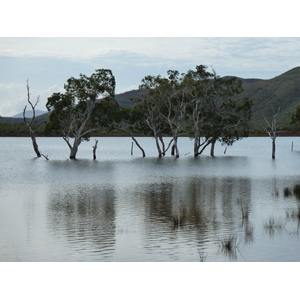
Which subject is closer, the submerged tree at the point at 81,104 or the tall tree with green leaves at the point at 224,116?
the submerged tree at the point at 81,104

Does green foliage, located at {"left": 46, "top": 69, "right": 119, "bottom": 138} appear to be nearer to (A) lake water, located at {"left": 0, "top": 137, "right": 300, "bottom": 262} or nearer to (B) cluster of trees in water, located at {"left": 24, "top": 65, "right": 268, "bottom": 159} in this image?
(B) cluster of trees in water, located at {"left": 24, "top": 65, "right": 268, "bottom": 159}

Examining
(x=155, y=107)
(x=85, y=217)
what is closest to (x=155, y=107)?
(x=155, y=107)

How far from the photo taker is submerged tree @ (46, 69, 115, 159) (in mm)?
64438

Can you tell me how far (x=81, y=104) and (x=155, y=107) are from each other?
894cm

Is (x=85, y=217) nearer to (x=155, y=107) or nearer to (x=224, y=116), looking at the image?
(x=155, y=107)

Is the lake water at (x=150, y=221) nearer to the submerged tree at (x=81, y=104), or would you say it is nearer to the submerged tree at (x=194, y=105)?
the submerged tree at (x=81, y=104)

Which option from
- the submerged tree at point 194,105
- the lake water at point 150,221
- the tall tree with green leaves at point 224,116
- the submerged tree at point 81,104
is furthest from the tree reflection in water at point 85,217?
the tall tree with green leaves at point 224,116

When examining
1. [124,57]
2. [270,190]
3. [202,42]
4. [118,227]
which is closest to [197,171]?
[270,190]

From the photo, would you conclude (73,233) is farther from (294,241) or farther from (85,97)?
(85,97)

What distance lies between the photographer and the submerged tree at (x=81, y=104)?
64438 millimetres

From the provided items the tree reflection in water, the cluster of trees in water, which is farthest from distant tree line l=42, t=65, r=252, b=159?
the tree reflection in water

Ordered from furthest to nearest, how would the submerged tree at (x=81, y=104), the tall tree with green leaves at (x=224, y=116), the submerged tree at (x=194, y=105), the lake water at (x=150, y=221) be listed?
the tall tree with green leaves at (x=224, y=116)
the submerged tree at (x=194, y=105)
the submerged tree at (x=81, y=104)
the lake water at (x=150, y=221)

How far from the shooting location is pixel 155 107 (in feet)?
226
